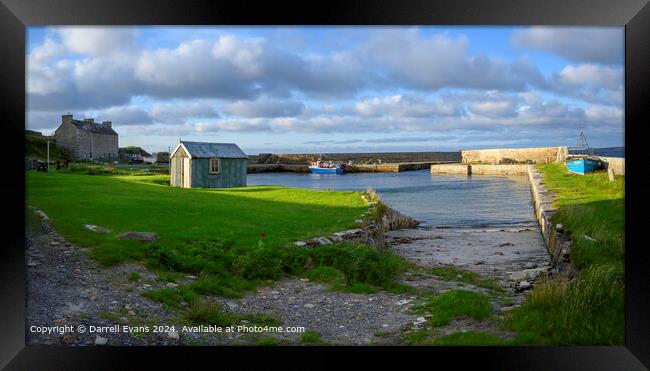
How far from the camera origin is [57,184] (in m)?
7.25

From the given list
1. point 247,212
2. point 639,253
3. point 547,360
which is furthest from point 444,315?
point 247,212

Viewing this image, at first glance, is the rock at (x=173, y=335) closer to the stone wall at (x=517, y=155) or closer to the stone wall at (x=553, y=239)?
the stone wall at (x=553, y=239)

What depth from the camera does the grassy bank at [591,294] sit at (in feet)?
18.5

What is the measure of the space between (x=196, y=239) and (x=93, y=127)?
235 cm

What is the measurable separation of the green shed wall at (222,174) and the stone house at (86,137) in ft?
12.0

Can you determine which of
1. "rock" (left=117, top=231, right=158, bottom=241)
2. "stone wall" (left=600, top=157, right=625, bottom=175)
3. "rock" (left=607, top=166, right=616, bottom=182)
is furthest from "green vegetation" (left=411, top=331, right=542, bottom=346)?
"rock" (left=117, top=231, right=158, bottom=241)

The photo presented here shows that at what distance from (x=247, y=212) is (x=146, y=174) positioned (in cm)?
238

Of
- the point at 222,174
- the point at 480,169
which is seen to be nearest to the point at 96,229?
the point at 222,174

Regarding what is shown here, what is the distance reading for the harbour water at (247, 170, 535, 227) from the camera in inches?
529

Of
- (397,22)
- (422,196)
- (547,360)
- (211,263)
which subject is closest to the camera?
(547,360)

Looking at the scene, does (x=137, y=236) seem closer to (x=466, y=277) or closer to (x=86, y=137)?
(x=86, y=137)

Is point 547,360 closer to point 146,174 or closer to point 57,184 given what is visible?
point 57,184

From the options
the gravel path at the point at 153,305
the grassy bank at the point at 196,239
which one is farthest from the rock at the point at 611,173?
the grassy bank at the point at 196,239

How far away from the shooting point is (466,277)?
26.2 ft
